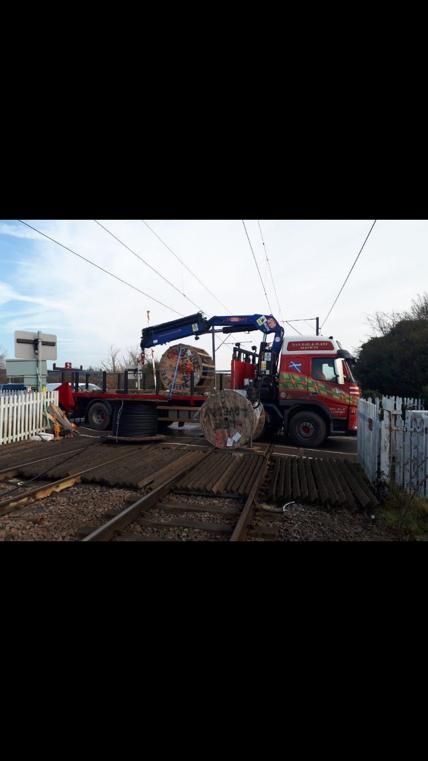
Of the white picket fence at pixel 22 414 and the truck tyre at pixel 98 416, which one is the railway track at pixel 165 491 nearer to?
the white picket fence at pixel 22 414

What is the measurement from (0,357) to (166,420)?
45.6 m

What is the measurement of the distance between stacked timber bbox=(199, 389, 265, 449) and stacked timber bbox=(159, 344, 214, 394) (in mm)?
2738

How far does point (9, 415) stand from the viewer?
9992mm

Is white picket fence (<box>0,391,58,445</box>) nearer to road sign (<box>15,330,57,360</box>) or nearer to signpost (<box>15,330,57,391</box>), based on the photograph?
signpost (<box>15,330,57,391</box>)

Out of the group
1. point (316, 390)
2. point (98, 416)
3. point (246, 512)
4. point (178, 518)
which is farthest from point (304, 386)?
point (98, 416)

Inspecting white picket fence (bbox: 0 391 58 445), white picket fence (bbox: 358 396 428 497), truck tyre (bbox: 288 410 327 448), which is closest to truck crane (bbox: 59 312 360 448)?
truck tyre (bbox: 288 410 327 448)

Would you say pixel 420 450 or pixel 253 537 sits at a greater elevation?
pixel 420 450

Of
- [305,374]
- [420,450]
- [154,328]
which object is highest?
[154,328]

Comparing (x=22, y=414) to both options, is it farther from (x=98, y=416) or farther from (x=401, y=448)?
(x=401, y=448)

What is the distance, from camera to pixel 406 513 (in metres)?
4.82

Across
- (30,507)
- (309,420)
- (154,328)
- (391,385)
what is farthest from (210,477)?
(391,385)

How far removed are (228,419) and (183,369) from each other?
3.55m
